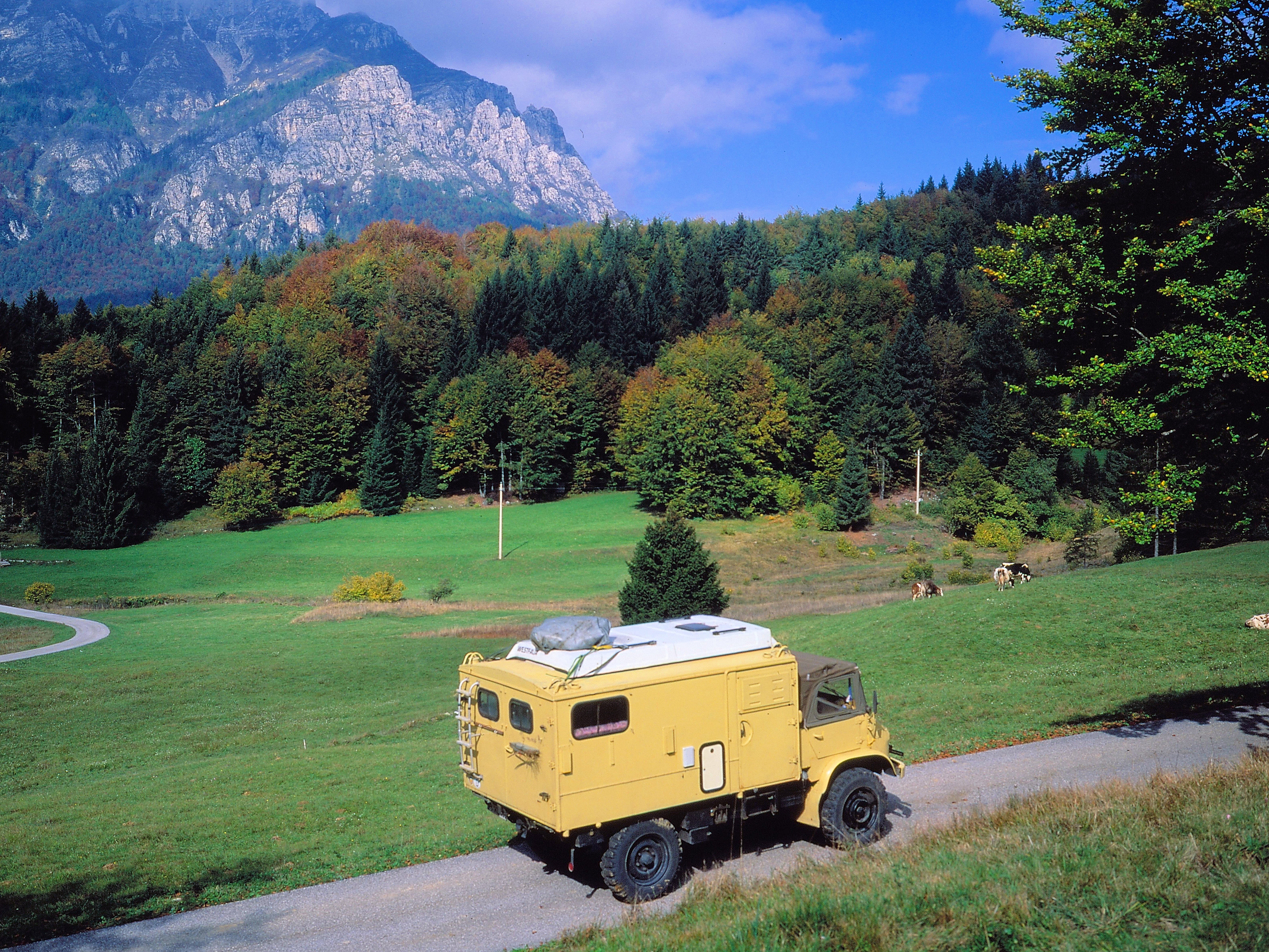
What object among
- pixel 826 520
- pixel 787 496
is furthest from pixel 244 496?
pixel 826 520

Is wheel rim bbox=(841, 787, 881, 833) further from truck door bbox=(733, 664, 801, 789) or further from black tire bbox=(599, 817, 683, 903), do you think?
black tire bbox=(599, 817, 683, 903)

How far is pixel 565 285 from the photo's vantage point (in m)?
132

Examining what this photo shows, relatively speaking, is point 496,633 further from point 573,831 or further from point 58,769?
point 573,831

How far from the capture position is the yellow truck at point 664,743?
439 inches

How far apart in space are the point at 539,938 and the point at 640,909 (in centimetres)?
134

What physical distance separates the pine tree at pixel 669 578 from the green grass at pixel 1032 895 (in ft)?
90.2

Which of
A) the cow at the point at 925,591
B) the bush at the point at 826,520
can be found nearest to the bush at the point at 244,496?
the bush at the point at 826,520

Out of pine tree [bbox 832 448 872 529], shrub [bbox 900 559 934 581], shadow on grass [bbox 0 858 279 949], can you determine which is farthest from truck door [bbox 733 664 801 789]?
pine tree [bbox 832 448 872 529]

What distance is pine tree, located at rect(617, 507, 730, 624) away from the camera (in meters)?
38.6

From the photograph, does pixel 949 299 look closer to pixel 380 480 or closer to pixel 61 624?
pixel 380 480

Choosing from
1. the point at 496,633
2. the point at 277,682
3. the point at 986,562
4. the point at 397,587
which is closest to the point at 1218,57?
the point at 277,682

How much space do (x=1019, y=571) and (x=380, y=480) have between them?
73.9 m

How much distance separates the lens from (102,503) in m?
82.6

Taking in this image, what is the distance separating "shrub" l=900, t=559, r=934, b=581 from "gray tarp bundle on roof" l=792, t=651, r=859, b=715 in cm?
4581
